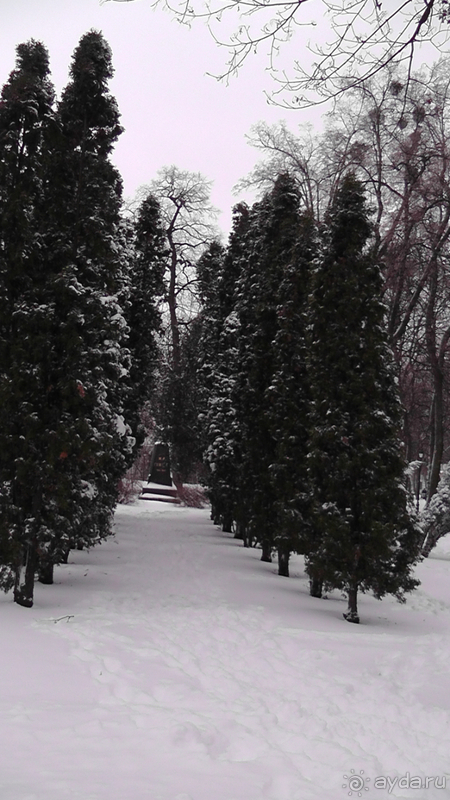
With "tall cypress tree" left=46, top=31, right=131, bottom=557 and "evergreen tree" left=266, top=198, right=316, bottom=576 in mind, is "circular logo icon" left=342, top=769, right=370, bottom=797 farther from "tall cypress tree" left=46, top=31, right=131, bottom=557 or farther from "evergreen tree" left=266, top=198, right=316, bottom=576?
"evergreen tree" left=266, top=198, right=316, bottom=576

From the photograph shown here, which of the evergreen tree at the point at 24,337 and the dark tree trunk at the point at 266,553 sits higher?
the evergreen tree at the point at 24,337

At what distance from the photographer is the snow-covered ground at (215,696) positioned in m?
4.14

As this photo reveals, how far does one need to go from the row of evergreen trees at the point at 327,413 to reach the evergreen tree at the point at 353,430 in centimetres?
2

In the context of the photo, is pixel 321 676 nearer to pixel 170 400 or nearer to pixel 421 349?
pixel 421 349

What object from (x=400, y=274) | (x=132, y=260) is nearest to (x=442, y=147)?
(x=400, y=274)

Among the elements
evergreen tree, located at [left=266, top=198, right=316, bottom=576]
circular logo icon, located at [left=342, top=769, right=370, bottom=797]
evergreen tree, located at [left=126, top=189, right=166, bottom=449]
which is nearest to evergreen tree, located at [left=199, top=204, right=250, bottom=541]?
evergreen tree, located at [left=126, top=189, right=166, bottom=449]

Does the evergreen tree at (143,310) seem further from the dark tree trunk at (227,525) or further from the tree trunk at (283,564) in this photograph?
the tree trunk at (283,564)

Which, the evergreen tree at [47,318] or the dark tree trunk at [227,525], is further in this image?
the dark tree trunk at [227,525]

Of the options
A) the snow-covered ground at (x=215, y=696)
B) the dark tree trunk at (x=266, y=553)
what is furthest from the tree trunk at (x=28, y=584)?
the dark tree trunk at (x=266, y=553)

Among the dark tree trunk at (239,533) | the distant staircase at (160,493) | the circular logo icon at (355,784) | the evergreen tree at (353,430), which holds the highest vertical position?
the evergreen tree at (353,430)

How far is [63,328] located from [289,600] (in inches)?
238

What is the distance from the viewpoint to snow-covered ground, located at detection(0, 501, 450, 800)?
4.14 meters

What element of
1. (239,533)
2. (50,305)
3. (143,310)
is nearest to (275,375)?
(50,305)

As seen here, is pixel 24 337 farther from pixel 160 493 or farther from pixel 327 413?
pixel 160 493
